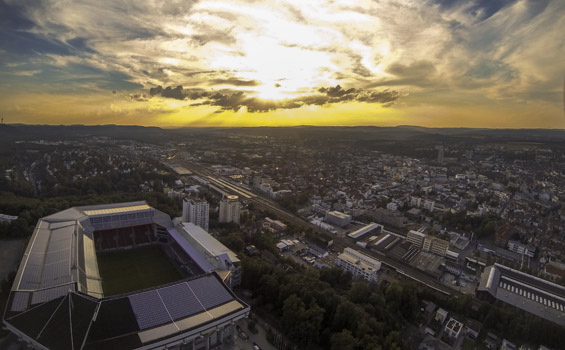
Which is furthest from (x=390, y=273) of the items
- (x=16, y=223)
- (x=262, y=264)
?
(x=16, y=223)

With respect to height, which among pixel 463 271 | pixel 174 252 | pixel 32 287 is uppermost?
pixel 32 287

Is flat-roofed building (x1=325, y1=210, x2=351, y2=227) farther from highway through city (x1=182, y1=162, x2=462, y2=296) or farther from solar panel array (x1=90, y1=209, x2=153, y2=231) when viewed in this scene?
solar panel array (x1=90, y1=209, x2=153, y2=231)

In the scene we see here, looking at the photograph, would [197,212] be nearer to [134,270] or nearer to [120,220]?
[120,220]

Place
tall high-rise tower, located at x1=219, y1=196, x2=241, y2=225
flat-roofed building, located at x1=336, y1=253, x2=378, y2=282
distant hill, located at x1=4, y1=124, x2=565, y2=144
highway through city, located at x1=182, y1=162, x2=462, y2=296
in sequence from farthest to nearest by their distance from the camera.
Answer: distant hill, located at x1=4, y1=124, x2=565, y2=144, tall high-rise tower, located at x1=219, y1=196, x2=241, y2=225, highway through city, located at x1=182, y1=162, x2=462, y2=296, flat-roofed building, located at x1=336, y1=253, x2=378, y2=282

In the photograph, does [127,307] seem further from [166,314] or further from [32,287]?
[32,287]

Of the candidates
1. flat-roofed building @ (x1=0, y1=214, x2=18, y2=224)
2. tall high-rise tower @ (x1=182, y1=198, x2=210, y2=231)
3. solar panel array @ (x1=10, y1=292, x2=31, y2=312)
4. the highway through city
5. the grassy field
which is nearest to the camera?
solar panel array @ (x1=10, y1=292, x2=31, y2=312)

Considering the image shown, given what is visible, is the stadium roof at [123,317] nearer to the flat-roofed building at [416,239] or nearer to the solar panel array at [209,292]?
the solar panel array at [209,292]

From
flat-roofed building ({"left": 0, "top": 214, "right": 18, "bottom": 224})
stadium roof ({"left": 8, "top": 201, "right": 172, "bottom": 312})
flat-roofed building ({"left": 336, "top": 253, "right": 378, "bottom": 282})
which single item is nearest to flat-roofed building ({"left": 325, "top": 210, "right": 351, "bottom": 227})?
flat-roofed building ({"left": 336, "top": 253, "right": 378, "bottom": 282})
